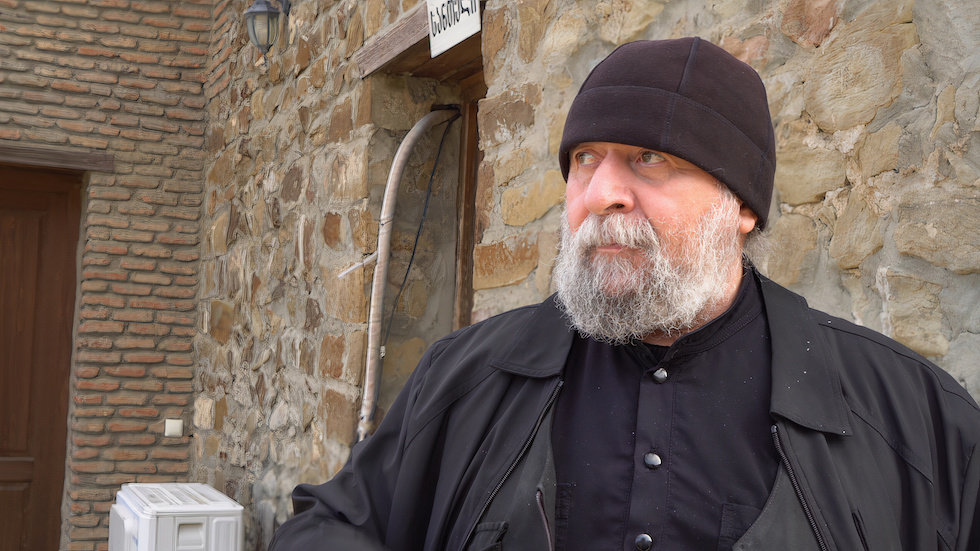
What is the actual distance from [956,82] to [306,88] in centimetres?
328

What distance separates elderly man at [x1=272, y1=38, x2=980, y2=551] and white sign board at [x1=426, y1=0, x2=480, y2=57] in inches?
56.6

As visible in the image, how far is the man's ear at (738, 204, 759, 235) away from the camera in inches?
54.7

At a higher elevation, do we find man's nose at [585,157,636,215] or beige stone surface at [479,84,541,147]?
beige stone surface at [479,84,541,147]

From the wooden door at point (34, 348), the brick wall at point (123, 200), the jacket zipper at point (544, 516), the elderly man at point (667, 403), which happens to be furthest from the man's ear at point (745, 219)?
the wooden door at point (34, 348)

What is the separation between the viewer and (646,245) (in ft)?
4.18

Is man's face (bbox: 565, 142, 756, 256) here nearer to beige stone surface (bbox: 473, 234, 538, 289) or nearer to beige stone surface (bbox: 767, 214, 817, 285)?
beige stone surface (bbox: 767, 214, 817, 285)

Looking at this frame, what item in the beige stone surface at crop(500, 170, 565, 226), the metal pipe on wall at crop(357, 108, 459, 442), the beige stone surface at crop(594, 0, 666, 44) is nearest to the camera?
the beige stone surface at crop(594, 0, 666, 44)

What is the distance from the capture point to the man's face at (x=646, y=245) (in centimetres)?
128

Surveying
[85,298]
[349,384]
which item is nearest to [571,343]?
[349,384]

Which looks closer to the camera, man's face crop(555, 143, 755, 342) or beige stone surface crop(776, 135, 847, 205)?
man's face crop(555, 143, 755, 342)

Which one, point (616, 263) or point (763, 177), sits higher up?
point (763, 177)

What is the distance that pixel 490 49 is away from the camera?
264 centimetres

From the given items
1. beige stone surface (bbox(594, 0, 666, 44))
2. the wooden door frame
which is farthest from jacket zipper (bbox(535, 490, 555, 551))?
the wooden door frame

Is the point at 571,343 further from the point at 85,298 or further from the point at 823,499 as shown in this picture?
the point at 85,298
